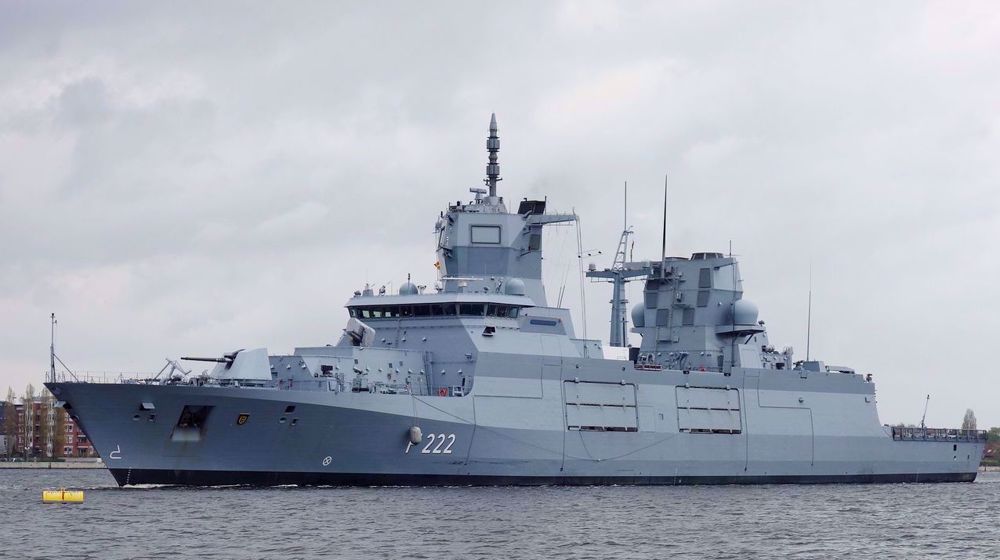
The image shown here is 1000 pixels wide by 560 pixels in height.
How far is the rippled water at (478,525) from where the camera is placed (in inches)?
1122

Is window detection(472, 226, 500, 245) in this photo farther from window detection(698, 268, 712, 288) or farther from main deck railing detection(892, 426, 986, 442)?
main deck railing detection(892, 426, 986, 442)

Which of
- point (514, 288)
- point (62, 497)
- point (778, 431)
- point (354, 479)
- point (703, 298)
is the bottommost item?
point (62, 497)

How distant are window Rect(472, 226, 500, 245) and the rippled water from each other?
25.3ft

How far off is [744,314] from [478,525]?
20.8m

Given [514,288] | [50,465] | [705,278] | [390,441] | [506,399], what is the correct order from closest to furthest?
[390,441] → [506,399] → [514,288] → [705,278] → [50,465]

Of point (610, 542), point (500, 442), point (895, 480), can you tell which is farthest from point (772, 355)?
point (610, 542)

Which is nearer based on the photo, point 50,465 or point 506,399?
point 506,399

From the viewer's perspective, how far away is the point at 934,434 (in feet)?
187

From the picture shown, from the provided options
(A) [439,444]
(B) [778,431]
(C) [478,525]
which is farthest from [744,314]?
(C) [478,525]

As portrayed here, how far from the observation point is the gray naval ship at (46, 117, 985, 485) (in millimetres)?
37688

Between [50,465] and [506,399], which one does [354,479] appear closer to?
[506,399]

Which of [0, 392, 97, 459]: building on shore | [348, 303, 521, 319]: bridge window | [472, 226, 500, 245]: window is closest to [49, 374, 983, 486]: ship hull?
[348, 303, 521, 319]: bridge window

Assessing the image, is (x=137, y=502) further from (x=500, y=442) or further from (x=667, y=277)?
(x=667, y=277)

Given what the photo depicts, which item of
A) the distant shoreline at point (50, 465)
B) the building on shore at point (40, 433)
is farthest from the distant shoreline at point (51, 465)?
the building on shore at point (40, 433)
